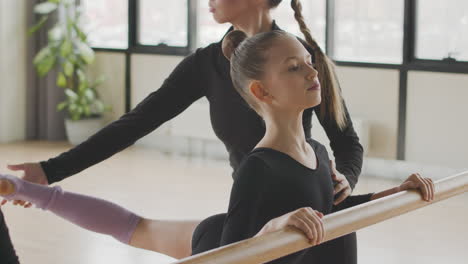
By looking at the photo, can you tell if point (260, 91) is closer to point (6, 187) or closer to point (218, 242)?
point (218, 242)

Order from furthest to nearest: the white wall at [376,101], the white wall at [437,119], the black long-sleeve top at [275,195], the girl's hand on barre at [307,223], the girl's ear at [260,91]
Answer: the white wall at [376,101], the white wall at [437,119], the girl's ear at [260,91], the black long-sleeve top at [275,195], the girl's hand on barre at [307,223]

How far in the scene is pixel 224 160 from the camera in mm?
7051

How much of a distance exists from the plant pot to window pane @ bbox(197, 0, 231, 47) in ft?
4.02

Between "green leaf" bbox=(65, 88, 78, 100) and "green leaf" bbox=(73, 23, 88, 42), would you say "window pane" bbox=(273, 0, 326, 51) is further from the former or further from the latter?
"green leaf" bbox=(65, 88, 78, 100)

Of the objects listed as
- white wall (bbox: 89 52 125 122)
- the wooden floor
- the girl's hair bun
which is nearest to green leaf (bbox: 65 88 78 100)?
white wall (bbox: 89 52 125 122)

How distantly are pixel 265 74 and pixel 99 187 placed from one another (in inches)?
165

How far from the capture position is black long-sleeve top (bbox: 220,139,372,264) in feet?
5.68

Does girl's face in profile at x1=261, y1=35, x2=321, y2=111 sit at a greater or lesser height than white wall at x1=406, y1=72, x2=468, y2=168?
greater

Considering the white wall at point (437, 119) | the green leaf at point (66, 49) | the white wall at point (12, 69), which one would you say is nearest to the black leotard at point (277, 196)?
the white wall at point (437, 119)

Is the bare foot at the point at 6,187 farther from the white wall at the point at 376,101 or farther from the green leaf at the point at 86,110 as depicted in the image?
the green leaf at the point at 86,110

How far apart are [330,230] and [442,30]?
4796mm

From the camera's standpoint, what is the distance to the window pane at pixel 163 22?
291 inches

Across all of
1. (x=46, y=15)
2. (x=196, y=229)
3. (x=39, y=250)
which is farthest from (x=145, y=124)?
(x=46, y=15)

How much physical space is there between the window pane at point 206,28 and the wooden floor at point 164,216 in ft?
3.33
